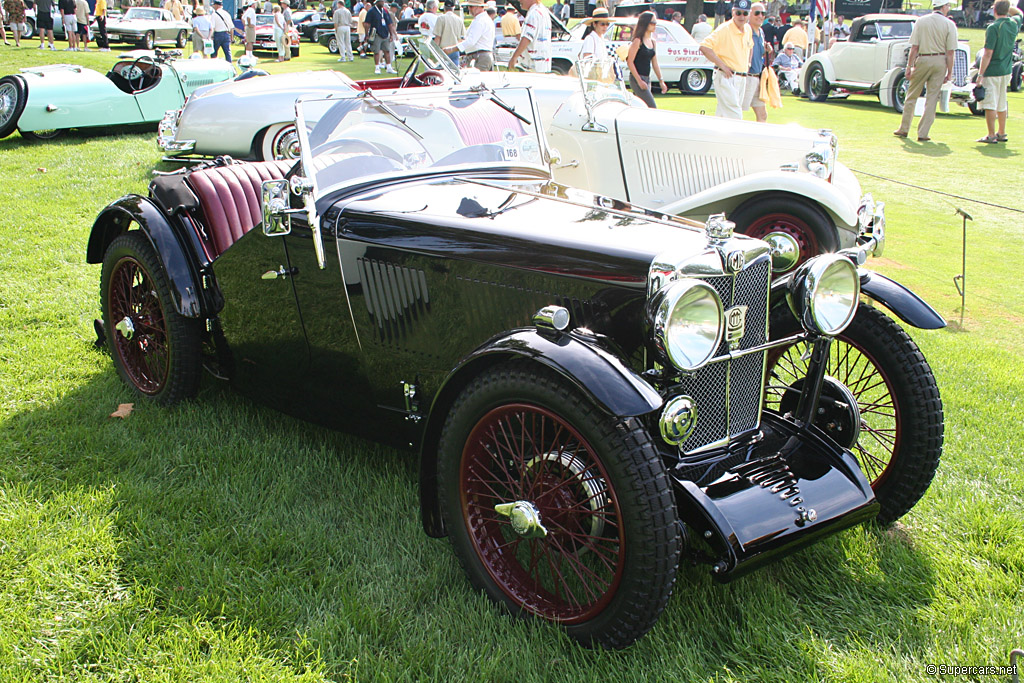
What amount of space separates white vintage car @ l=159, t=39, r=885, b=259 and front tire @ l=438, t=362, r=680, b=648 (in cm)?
337

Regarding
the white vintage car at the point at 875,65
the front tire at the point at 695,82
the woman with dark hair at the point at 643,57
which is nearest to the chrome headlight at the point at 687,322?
the woman with dark hair at the point at 643,57

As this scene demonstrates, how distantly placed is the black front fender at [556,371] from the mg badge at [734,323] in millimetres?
471

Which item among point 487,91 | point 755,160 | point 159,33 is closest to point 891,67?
point 755,160

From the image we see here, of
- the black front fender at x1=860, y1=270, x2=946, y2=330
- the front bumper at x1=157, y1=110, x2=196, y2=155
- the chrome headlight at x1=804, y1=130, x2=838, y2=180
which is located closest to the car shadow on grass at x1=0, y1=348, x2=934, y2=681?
the black front fender at x1=860, y1=270, x2=946, y2=330

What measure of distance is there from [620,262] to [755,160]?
14.1ft

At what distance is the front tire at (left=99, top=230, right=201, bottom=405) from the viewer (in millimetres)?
3836

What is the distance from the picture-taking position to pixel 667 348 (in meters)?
2.37

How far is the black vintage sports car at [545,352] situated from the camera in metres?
2.36

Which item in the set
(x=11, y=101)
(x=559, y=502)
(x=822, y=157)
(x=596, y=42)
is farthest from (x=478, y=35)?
(x=559, y=502)

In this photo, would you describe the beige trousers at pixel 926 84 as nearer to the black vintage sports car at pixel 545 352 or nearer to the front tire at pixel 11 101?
the black vintage sports car at pixel 545 352

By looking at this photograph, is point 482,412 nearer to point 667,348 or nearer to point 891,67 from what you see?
point 667,348

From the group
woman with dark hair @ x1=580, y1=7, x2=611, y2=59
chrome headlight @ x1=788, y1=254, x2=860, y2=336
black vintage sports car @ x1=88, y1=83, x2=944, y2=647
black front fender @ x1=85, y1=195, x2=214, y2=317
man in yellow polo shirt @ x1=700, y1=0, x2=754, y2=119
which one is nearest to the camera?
black vintage sports car @ x1=88, y1=83, x2=944, y2=647

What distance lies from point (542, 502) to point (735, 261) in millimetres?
970

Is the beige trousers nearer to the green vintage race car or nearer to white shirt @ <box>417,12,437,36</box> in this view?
white shirt @ <box>417,12,437,36</box>
